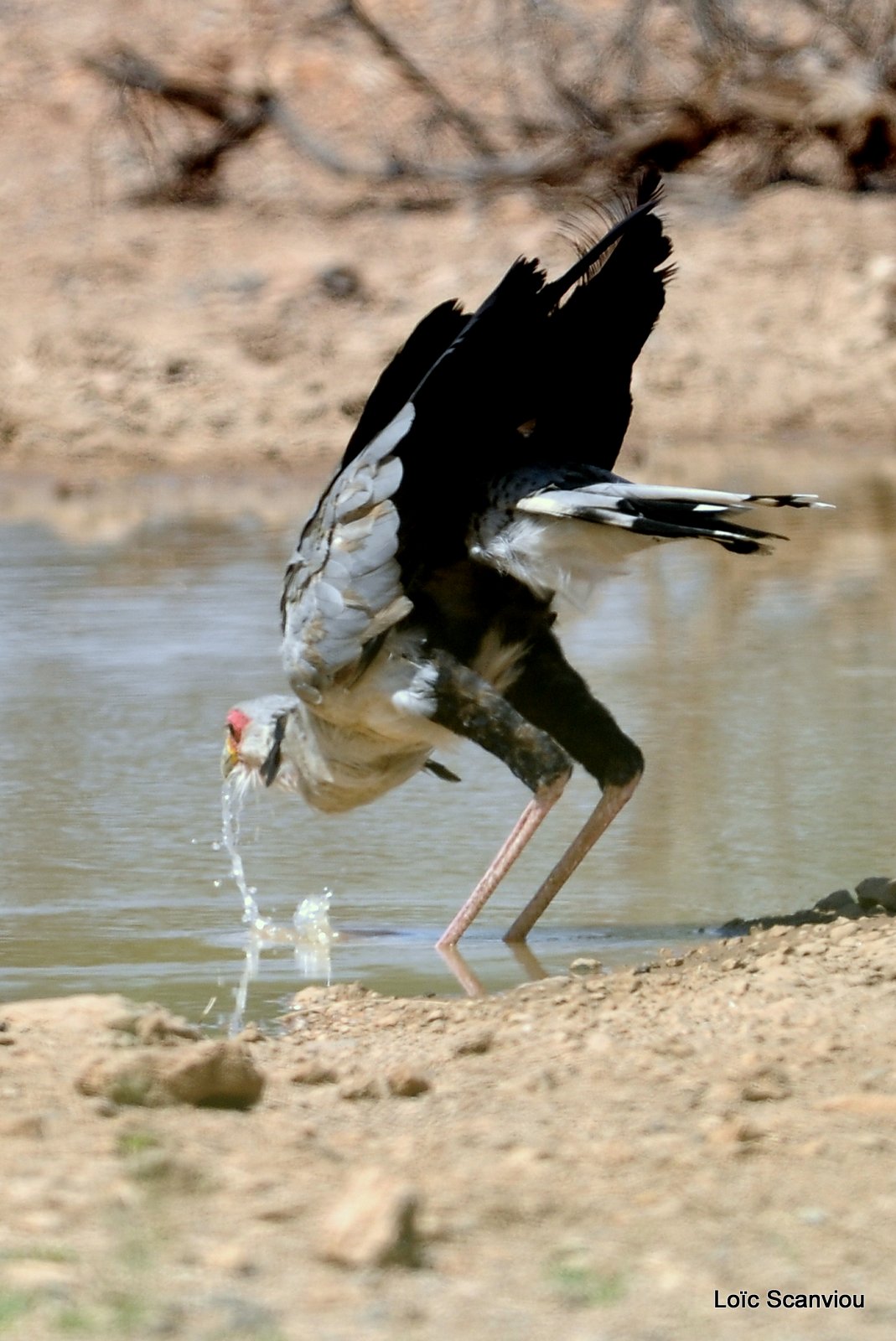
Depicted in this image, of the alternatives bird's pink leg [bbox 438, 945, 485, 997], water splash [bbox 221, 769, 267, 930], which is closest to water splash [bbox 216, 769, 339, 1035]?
water splash [bbox 221, 769, 267, 930]

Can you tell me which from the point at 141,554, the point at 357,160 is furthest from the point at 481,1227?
the point at 357,160

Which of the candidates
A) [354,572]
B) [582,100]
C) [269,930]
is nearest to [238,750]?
[269,930]

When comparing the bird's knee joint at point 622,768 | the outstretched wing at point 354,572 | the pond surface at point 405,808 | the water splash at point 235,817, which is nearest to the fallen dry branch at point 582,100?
the pond surface at point 405,808

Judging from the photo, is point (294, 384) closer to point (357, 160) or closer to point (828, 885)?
point (357, 160)

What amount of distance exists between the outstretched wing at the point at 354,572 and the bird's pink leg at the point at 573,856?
685 mm

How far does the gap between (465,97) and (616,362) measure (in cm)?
1284

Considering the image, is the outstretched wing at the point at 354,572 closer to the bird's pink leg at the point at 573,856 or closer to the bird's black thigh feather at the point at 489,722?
the bird's black thigh feather at the point at 489,722

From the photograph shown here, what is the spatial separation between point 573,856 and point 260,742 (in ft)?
2.90

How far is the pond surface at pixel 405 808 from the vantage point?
5258mm

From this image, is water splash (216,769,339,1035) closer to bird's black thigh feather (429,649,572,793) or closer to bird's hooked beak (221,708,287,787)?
bird's hooked beak (221,708,287,787)

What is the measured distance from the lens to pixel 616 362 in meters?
5.54

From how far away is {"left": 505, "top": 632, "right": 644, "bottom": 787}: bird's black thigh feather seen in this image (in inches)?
220

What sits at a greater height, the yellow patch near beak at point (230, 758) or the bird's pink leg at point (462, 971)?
the yellow patch near beak at point (230, 758)

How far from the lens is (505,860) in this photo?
5.43 metres
